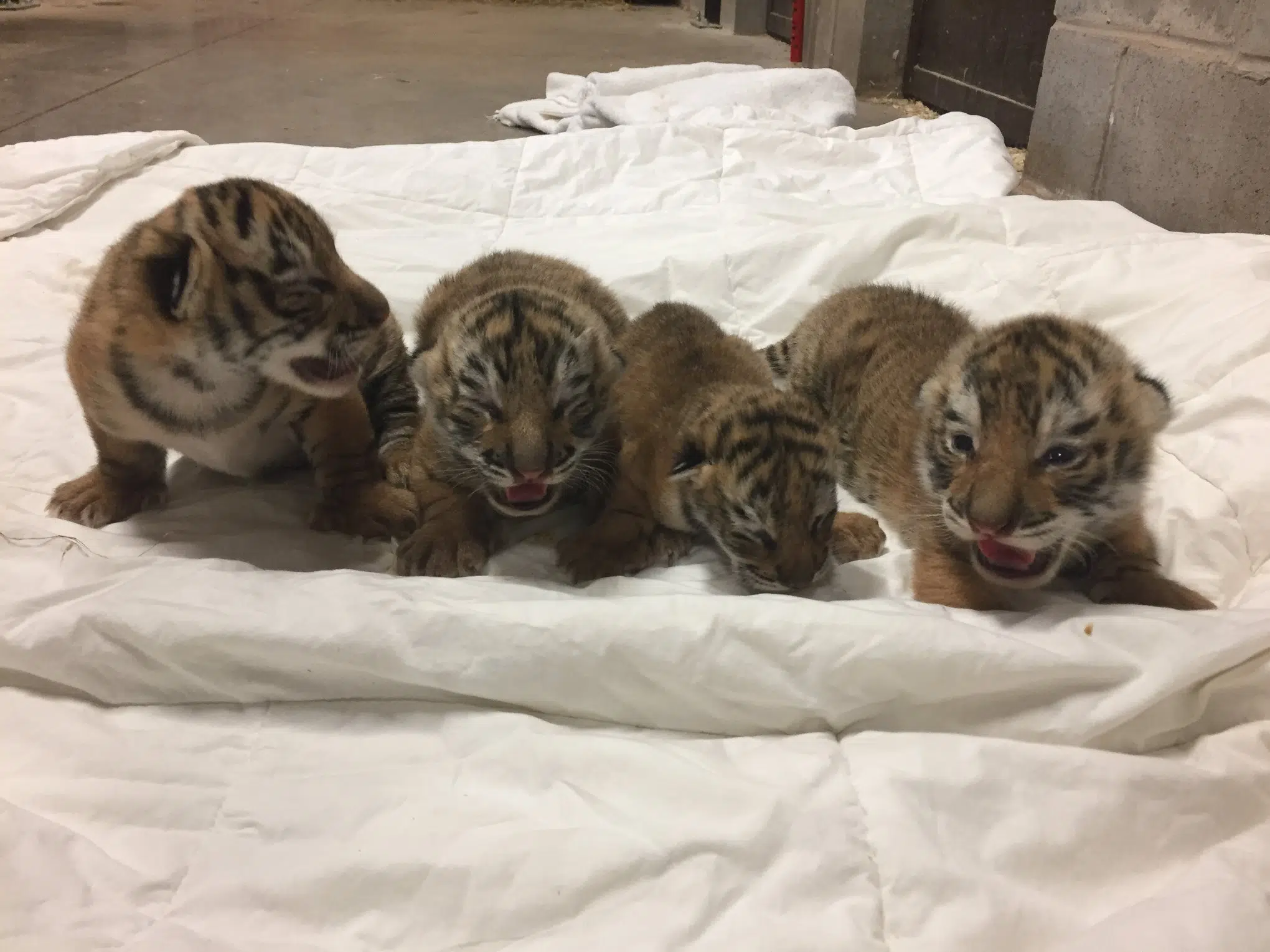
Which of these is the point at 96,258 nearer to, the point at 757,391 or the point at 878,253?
the point at 757,391

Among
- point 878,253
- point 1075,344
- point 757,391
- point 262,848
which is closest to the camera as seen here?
point 262,848

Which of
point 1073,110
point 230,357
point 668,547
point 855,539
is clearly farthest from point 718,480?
point 1073,110

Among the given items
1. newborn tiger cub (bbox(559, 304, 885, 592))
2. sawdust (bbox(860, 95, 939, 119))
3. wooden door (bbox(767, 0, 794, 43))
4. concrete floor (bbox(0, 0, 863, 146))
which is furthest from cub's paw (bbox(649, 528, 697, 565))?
wooden door (bbox(767, 0, 794, 43))

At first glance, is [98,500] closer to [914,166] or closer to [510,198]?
[510,198]

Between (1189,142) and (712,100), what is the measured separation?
7.02ft

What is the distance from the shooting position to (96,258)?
2.86m

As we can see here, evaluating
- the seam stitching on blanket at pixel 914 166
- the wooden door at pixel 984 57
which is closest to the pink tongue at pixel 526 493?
the seam stitching on blanket at pixel 914 166

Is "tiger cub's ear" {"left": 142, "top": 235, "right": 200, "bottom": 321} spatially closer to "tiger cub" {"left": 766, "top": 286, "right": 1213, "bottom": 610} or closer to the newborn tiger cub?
the newborn tiger cub

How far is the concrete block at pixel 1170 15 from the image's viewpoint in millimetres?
2621

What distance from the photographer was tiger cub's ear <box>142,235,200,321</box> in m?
1.59

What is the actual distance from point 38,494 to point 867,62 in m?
5.17

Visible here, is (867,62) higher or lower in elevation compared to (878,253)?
higher

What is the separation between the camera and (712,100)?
4273 millimetres

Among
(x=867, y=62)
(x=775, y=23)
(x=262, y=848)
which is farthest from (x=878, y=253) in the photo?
(x=775, y=23)
